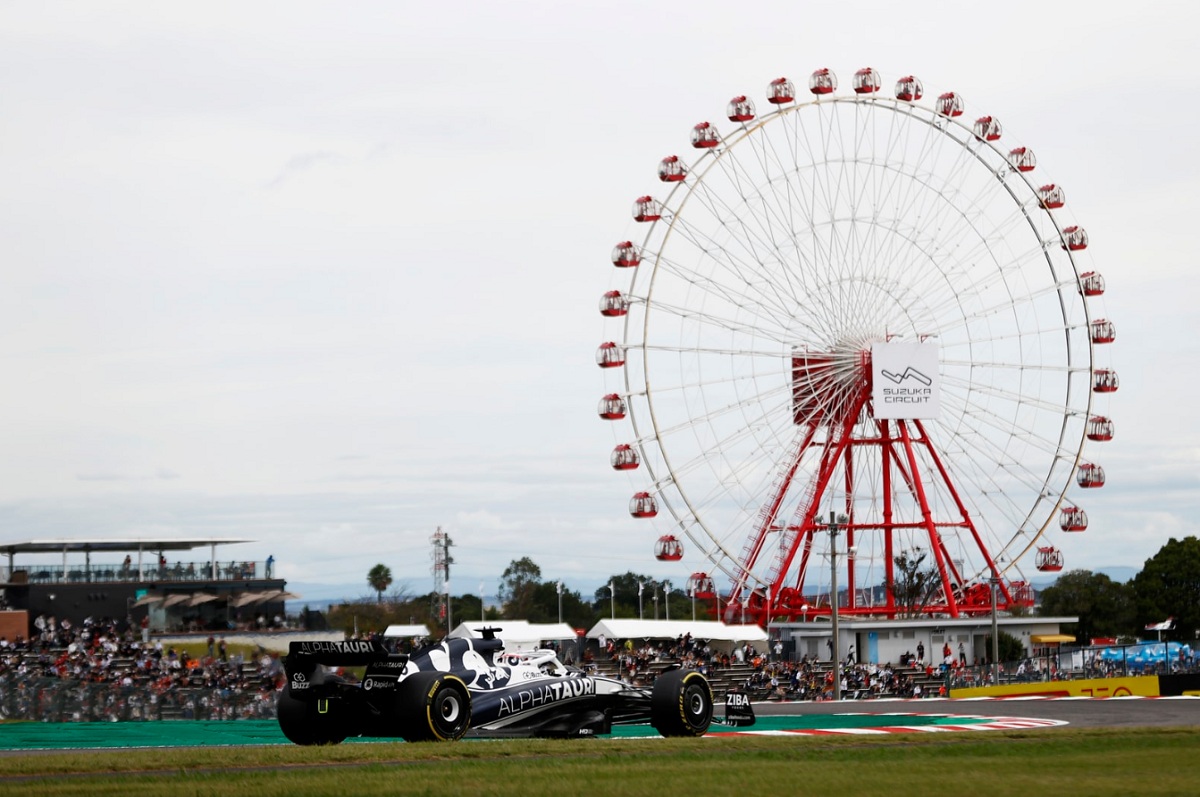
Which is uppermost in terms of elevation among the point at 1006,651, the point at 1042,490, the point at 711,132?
the point at 711,132

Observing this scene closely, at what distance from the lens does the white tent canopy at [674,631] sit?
60.2 metres

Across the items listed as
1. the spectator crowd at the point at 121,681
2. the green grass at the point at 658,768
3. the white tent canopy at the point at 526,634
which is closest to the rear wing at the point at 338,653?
the green grass at the point at 658,768

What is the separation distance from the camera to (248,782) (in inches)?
673

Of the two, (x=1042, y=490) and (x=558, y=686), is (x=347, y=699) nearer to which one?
(x=558, y=686)

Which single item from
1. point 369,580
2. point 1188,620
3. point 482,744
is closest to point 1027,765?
point 482,744

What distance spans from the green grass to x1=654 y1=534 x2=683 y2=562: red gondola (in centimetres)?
3370

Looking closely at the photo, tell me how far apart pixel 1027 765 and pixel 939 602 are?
160 ft

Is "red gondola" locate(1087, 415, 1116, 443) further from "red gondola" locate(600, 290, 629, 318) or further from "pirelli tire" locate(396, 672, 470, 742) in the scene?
"pirelli tire" locate(396, 672, 470, 742)

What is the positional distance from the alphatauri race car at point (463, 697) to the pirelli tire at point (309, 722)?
1 cm

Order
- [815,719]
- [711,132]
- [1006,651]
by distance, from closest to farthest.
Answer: [815,719]
[711,132]
[1006,651]

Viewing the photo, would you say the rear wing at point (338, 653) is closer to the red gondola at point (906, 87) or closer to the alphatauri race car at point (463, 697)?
the alphatauri race car at point (463, 697)

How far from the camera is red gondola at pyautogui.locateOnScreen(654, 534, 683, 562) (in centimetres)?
5728

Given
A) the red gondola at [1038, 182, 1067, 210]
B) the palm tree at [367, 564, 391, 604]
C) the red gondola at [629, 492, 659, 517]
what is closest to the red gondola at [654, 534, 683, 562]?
the red gondola at [629, 492, 659, 517]

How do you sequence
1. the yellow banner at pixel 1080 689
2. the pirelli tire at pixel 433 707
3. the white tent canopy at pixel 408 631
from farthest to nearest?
the white tent canopy at pixel 408 631
the yellow banner at pixel 1080 689
the pirelli tire at pixel 433 707
